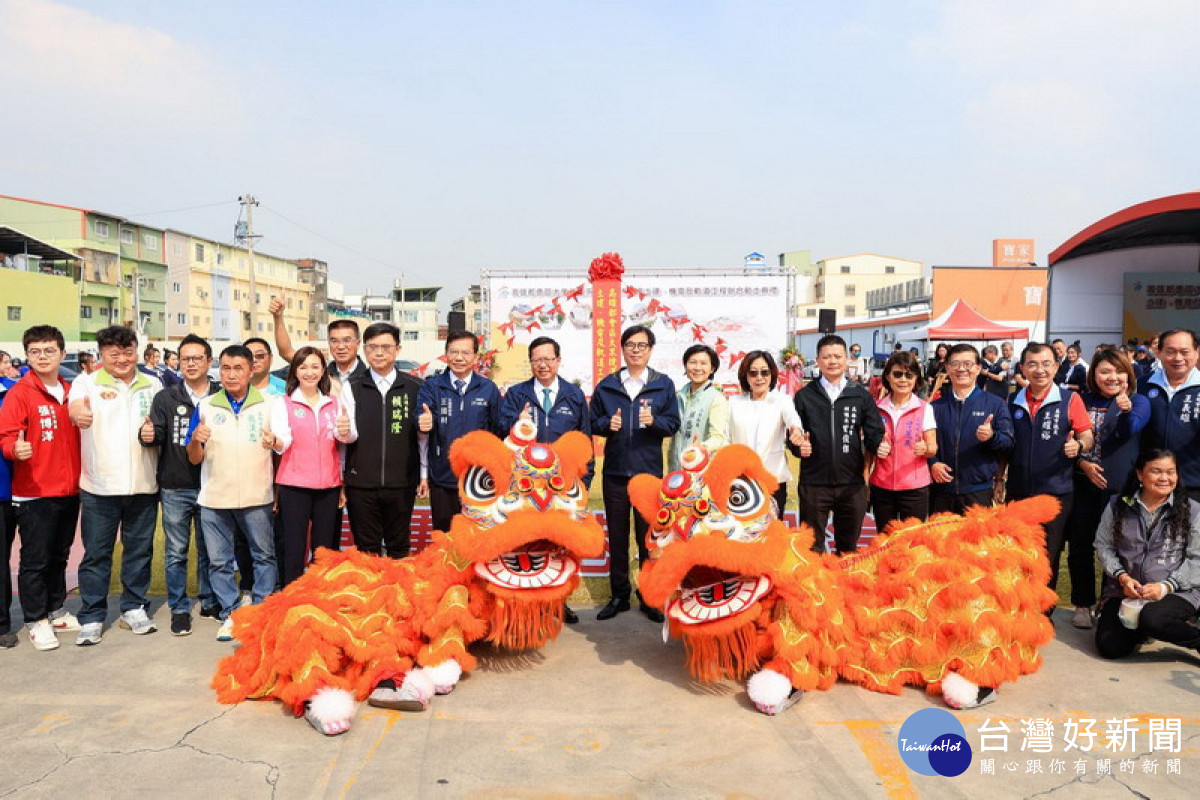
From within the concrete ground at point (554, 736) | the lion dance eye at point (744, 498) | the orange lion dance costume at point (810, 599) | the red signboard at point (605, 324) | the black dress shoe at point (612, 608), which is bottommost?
the concrete ground at point (554, 736)

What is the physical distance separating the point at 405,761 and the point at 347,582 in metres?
0.83

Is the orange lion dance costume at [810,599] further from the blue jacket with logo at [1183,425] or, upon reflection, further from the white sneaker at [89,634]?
the white sneaker at [89,634]

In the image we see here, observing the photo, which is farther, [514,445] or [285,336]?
[285,336]

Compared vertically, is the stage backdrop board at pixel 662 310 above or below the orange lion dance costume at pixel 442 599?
above

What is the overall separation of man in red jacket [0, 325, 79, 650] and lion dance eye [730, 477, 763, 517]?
10.7 feet

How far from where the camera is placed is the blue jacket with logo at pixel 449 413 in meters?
4.04

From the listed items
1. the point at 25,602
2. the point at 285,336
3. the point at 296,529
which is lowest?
the point at 25,602

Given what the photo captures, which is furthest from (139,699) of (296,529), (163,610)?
(163,610)

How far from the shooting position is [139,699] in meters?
3.26

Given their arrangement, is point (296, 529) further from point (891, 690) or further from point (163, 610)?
point (891, 690)

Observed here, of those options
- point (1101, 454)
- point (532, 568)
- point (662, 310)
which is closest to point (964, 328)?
point (662, 310)

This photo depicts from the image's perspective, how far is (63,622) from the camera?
13.2ft

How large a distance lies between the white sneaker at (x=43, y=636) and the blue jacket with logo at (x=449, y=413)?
196 cm

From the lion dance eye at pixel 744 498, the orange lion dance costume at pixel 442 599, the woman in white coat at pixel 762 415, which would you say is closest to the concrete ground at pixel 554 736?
the orange lion dance costume at pixel 442 599
